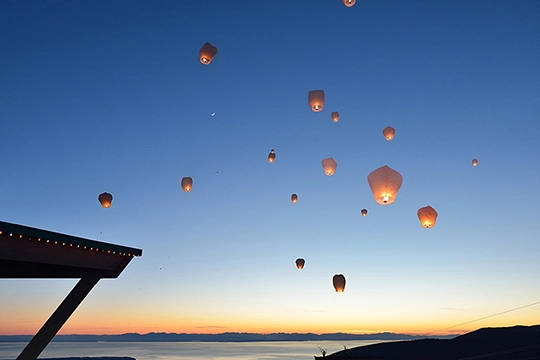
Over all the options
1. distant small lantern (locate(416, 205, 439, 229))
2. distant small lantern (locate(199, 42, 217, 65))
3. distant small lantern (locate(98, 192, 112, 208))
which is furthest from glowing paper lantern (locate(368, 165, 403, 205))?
distant small lantern (locate(98, 192, 112, 208))

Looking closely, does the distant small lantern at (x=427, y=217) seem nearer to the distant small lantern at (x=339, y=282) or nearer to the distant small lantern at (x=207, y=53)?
the distant small lantern at (x=339, y=282)

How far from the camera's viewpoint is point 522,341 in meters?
36.4

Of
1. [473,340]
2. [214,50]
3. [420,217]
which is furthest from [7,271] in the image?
[473,340]

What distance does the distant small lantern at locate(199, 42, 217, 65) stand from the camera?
9609 mm

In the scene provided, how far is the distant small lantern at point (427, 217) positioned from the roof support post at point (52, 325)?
6.20 metres

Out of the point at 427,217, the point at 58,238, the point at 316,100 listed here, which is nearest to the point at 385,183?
the point at 427,217

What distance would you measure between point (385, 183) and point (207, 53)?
16.2ft

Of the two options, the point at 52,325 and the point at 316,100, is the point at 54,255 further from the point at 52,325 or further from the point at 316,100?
the point at 316,100

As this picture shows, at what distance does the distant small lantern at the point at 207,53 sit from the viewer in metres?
9.61

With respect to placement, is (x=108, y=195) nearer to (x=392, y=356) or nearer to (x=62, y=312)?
(x=62, y=312)

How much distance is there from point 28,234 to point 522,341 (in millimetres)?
40695

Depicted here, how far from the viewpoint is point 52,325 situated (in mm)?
6809

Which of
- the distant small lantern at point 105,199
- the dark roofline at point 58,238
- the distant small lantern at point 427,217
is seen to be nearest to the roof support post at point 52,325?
the dark roofline at point 58,238

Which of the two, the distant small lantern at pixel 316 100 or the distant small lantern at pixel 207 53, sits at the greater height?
the distant small lantern at pixel 207 53
